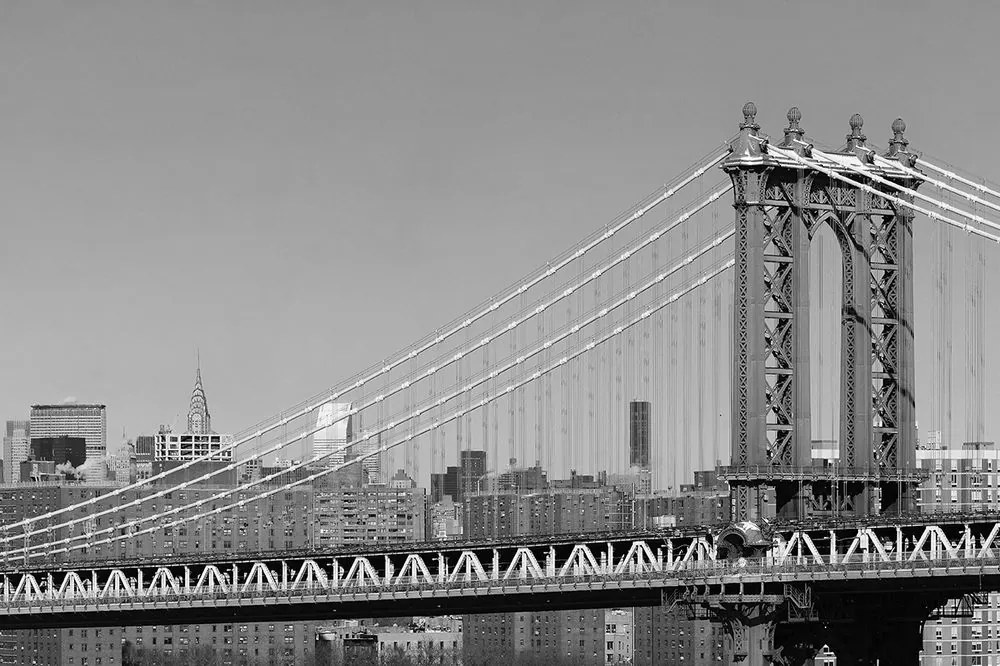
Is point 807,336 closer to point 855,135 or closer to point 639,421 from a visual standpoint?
point 855,135

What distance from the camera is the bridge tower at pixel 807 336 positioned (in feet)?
359

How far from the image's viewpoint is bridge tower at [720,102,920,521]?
10950 centimetres

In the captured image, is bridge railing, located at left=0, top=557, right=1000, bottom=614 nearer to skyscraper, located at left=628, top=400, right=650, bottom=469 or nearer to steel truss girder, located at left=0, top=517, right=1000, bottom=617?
steel truss girder, located at left=0, top=517, right=1000, bottom=617

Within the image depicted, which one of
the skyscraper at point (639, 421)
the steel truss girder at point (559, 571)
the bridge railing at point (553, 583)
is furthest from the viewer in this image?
the skyscraper at point (639, 421)

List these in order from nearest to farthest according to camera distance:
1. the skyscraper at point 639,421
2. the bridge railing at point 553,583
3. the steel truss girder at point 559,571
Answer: the bridge railing at point 553,583, the steel truss girder at point 559,571, the skyscraper at point 639,421

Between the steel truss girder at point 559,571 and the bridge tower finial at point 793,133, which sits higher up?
the bridge tower finial at point 793,133

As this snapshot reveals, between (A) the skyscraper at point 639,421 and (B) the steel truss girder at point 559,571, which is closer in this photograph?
(B) the steel truss girder at point 559,571

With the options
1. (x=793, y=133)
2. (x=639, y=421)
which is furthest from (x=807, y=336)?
(x=639, y=421)

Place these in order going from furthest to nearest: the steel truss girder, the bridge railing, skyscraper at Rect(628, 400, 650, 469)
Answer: skyscraper at Rect(628, 400, 650, 469), the steel truss girder, the bridge railing

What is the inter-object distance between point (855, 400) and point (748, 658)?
38.1 ft

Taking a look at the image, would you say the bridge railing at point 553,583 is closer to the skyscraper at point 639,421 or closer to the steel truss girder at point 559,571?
the steel truss girder at point 559,571

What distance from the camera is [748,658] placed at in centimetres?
10694

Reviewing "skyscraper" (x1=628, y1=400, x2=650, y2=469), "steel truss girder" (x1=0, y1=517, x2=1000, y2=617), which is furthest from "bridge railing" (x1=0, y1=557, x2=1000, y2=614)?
"skyscraper" (x1=628, y1=400, x2=650, y2=469)

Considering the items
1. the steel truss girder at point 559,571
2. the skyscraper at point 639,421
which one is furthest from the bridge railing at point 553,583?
the skyscraper at point 639,421
